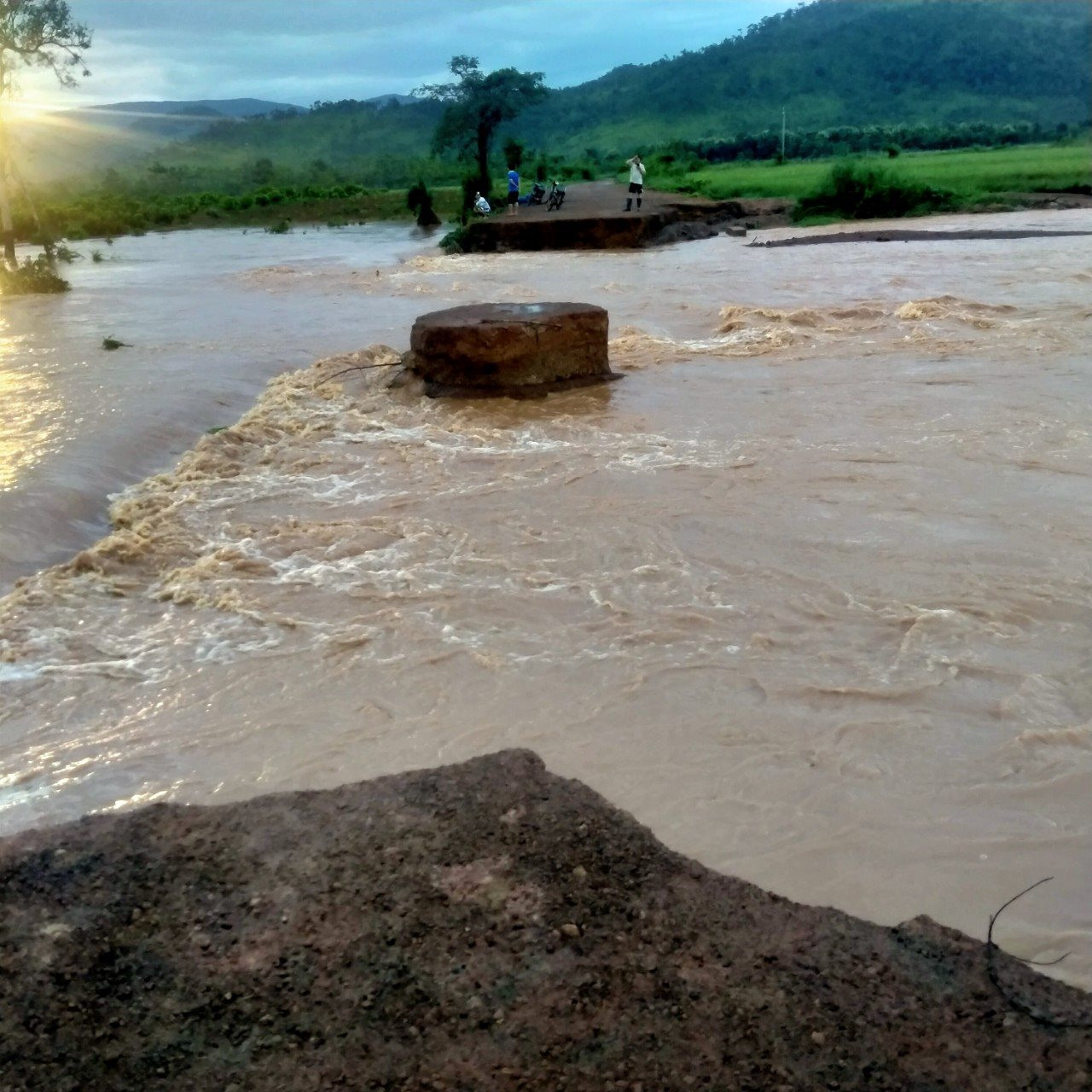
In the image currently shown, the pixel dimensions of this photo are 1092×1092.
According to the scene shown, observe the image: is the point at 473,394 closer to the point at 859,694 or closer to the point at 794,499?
the point at 794,499

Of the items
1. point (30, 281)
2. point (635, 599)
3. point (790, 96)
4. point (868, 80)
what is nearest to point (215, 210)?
point (30, 281)

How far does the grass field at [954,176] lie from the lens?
2861 cm

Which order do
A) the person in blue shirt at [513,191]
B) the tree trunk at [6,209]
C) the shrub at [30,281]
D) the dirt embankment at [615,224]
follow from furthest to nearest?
the person in blue shirt at [513,191], the dirt embankment at [615,224], the tree trunk at [6,209], the shrub at [30,281]

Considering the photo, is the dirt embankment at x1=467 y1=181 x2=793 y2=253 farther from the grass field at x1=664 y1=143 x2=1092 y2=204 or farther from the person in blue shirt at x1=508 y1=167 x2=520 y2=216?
the grass field at x1=664 y1=143 x2=1092 y2=204

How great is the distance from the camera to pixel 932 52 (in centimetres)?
9419

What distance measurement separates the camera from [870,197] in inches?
1082

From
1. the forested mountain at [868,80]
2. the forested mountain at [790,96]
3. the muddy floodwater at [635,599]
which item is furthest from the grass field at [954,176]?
the forested mountain at [868,80]

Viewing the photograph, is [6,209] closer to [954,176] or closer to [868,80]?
[954,176]

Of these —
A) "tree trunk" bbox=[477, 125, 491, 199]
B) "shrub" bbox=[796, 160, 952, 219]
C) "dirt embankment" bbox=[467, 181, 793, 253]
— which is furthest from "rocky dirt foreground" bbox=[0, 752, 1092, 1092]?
"tree trunk" bbox=[477, 125, 491, 199]

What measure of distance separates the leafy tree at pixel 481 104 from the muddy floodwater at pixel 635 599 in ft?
96.0

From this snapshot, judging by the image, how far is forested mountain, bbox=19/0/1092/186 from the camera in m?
81.0

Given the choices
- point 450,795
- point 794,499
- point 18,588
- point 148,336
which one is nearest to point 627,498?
point 794,499

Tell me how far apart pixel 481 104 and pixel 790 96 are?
60997 mm

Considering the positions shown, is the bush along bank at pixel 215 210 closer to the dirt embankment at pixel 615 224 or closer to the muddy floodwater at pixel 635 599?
the dirt embankment at pixel 615 224
